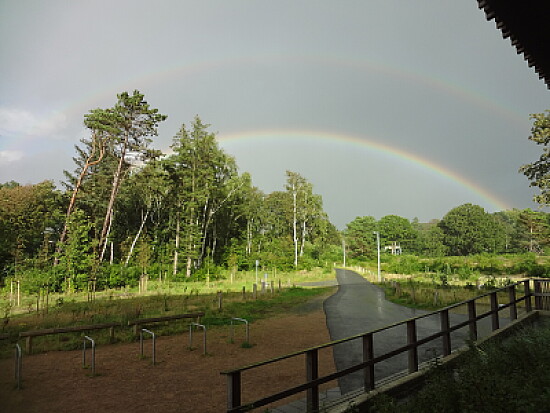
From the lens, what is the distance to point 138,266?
32344 mm

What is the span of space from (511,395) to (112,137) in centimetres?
3592

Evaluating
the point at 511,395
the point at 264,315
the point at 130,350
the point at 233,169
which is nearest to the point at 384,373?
the point at 511,395

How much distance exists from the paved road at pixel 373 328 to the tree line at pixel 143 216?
1974 cm

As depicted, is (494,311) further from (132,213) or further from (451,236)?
(451,236)

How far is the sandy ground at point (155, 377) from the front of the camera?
603 centimetres

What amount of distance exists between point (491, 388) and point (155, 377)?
6.58 metres

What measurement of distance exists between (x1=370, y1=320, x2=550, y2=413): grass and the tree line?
26036 millimetres

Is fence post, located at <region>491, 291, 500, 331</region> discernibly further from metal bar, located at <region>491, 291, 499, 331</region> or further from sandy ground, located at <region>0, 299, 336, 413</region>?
sandy ground, located at <region>0, 299, 336, 413</region>

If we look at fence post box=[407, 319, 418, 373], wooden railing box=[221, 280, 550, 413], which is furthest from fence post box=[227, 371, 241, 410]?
fence post box=[407, 319, 418, 373]

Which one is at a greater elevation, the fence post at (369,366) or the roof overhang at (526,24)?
the roof overhang at (526,24)

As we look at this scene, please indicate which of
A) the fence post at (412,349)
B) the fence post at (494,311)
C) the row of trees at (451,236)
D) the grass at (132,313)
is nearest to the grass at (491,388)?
the fence post at (412,349)

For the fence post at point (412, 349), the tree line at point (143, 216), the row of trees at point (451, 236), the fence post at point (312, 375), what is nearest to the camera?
the fence post at point (312, 375)

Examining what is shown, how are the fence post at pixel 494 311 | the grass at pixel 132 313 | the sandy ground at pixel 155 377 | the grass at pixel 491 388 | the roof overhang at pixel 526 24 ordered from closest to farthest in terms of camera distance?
the grass at pixel 491 388, the roof overhang at pixel 526 24, the sandy ground at pixel 155 377, the fence post at pixel 494 311, the grass at pixel 132 313

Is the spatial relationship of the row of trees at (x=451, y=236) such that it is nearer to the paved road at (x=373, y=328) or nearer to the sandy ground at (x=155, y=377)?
the paved road at (x=373, y=328)
